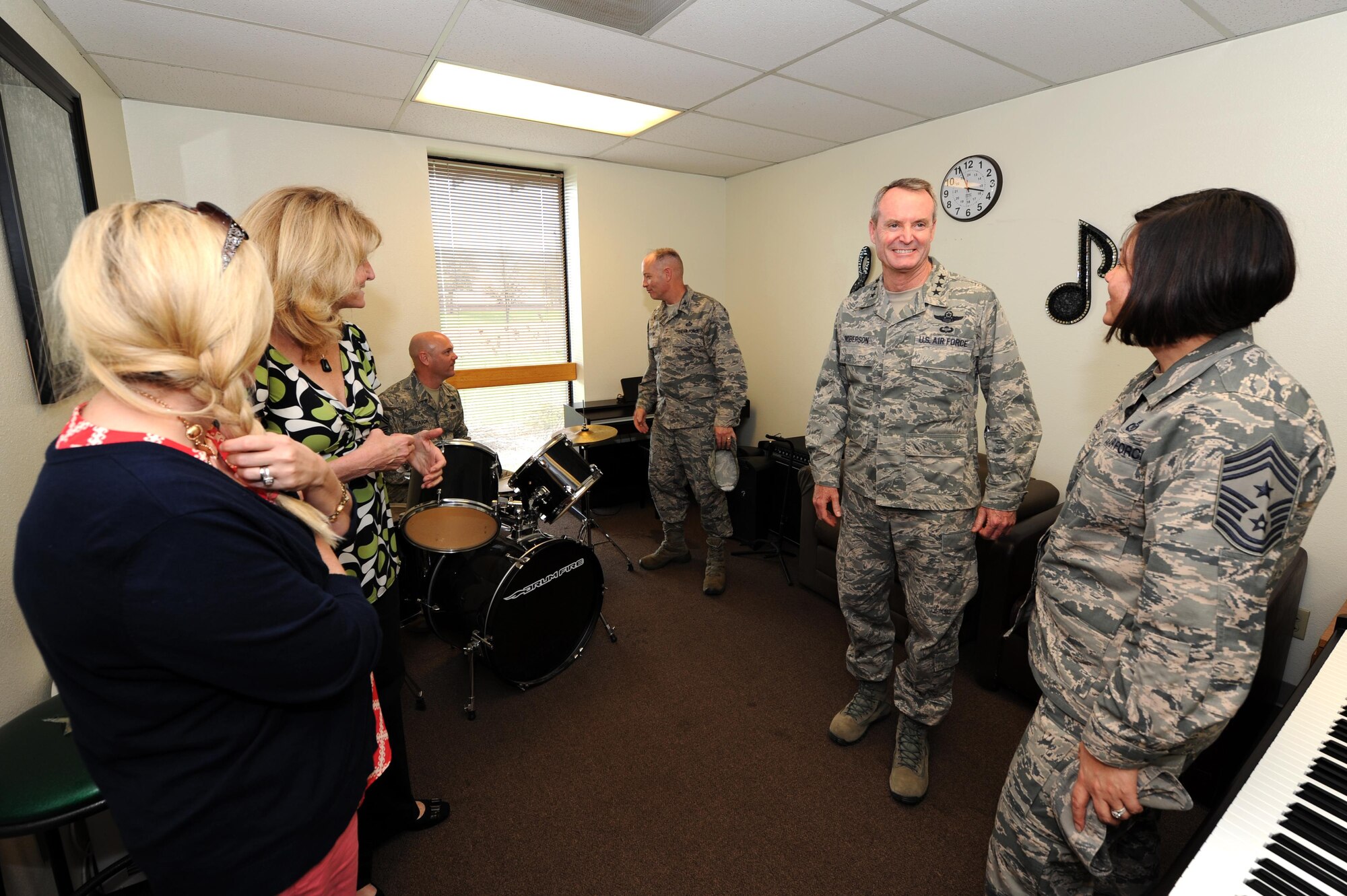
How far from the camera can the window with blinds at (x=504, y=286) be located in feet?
13.3

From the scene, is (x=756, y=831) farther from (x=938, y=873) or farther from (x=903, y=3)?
(x=903, y=3)

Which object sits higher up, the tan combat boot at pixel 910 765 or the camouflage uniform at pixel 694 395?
the camouflage uniform at pixel 694 395

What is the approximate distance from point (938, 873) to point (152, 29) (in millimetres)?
3692

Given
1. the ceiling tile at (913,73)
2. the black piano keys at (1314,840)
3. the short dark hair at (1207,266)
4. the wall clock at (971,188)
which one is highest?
the ceiling tile at (913,73)

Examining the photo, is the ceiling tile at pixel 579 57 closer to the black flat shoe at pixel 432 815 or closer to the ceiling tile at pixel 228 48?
the ceiling tile at pixel 228 48

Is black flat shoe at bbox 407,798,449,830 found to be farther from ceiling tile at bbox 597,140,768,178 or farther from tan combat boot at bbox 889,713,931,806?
ceiling tile at bbox 597,140,768,178

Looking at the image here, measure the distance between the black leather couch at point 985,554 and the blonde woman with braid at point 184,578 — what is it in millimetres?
1791

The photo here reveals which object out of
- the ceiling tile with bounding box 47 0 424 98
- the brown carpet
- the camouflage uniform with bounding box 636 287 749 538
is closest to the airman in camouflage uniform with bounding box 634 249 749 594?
the camouflage uniform with bounding box 636 287 749 538

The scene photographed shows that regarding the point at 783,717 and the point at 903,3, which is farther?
the point at 783,717

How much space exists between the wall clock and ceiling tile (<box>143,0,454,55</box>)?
2.49 meters

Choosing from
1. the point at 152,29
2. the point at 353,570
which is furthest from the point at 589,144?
the point at 353,570

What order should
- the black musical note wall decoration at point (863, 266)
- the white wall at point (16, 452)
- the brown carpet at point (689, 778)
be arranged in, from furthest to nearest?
the black musical note wall decoration at point (863, 266) → the brown carpet at point (689, 778) → the white wall at point (16, 452)

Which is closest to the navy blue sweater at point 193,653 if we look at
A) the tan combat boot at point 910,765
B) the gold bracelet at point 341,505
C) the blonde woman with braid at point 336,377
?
the gold bracelet at point 341,505

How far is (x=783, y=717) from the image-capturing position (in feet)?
7.50
